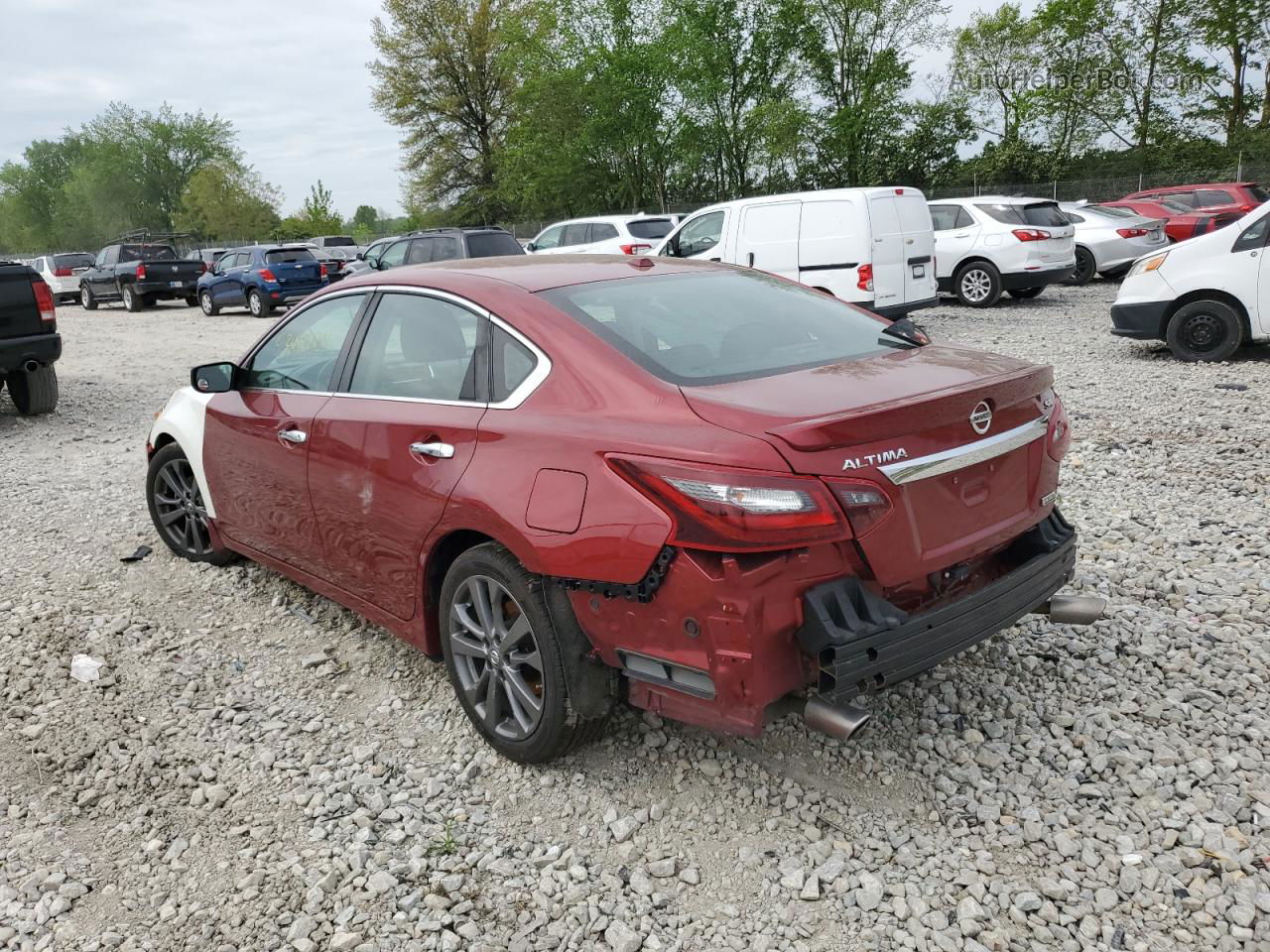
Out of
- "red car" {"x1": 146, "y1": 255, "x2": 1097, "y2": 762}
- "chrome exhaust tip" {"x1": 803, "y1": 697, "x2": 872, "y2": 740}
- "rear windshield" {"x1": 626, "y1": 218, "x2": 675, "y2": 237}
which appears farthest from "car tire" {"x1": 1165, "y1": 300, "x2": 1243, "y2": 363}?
"rear windshield" {"x1": 626, "y1": 218, "x2": 675, "y2": 237}

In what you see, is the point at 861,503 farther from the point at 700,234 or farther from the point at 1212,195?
the point at 1212,195

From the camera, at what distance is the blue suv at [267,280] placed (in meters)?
21.2


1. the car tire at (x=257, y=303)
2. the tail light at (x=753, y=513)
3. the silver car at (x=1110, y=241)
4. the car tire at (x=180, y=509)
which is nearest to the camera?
the tail light at (x=753, y=513)

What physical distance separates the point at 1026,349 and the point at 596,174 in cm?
3482

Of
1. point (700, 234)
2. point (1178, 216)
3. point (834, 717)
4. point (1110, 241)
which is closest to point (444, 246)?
point (700, 234)

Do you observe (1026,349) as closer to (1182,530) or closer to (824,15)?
(1182,530)

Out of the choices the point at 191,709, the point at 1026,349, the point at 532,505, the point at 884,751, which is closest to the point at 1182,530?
the point at 884,751

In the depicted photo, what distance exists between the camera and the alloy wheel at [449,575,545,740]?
312 cm

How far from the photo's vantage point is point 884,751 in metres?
3.27

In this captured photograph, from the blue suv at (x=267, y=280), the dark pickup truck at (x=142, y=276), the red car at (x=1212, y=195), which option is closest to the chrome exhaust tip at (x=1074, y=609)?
the blue suv at (x=267, y=280)

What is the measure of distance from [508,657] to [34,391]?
30.3 feet

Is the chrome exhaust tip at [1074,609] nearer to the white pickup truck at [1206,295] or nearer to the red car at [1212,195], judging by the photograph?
the white pickup truck at [1206,295]

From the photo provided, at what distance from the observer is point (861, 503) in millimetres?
2574

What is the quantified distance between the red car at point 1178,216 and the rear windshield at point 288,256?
16.9 meters
